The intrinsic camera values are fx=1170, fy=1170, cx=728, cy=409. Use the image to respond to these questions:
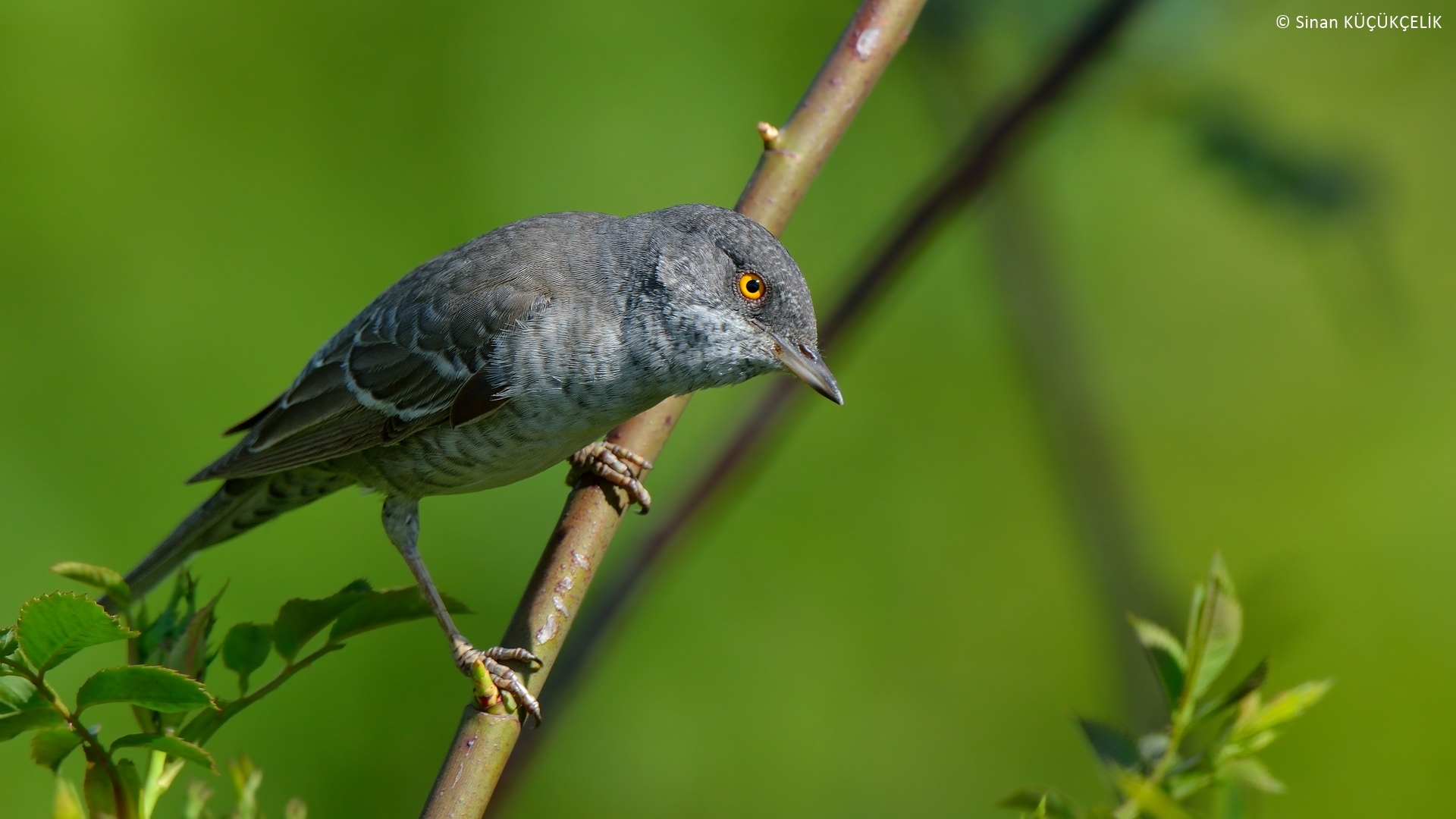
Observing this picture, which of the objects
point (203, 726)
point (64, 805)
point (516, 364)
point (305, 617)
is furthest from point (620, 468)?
point (64, 805)

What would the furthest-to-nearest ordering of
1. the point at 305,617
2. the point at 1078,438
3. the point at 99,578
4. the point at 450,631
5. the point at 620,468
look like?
the point at 1078,438, the point at 450,631, the point at 620,468, the point at 305,617, the point at 99,578

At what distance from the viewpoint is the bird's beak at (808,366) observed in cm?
261

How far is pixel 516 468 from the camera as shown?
288 centimetres

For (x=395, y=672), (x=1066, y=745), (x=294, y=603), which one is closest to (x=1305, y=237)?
(x=1066, y=745)

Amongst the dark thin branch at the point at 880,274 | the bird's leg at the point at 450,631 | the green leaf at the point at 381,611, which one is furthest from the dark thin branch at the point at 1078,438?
the green leaf at the point at 381,611

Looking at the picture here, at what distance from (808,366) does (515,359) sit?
714 mm

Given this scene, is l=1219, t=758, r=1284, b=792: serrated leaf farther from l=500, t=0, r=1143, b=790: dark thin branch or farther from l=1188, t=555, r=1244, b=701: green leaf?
l=500, t=0, r=1143, b=790: dark thin branch

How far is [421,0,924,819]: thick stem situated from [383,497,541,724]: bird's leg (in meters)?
0.07

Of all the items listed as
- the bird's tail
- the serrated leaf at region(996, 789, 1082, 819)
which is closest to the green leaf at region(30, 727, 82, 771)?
the serrated leaf at region(996, 789, 1082, 819)

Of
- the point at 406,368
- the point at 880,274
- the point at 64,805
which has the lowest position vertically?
the point at 406,368

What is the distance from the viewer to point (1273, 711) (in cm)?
134

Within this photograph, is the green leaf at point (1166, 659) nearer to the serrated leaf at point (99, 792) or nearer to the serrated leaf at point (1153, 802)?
the serrated leaf at point (1153, 802)

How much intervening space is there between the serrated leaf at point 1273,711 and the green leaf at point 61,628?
121 cm

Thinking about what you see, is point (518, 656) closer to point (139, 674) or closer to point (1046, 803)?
point (139, 674)
